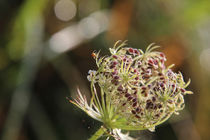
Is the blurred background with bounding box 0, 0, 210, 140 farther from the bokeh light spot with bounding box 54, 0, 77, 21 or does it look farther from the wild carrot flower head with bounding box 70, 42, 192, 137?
the wild carrot flower head with bounding box 70, 42, 192, 137

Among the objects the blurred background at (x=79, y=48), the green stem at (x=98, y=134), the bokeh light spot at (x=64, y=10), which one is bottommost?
the green stem at (x=98, y=134)

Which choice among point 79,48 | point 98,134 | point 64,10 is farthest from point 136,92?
point 64,10

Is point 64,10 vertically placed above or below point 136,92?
above

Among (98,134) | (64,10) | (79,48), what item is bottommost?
(98,134)

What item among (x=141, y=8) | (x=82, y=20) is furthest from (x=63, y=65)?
(x=141, y=8)

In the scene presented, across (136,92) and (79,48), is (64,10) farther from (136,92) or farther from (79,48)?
(136,92)

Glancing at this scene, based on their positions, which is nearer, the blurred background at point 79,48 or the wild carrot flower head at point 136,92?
the wild carrot flower head at point 136,92

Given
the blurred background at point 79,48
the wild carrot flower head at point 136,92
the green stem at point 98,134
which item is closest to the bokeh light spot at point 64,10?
the blurred background at point 79,48

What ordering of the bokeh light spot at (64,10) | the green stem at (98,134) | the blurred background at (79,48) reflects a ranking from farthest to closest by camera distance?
the bokeh light spot at (64,10), the blurred background at (79,48), the green stem at (98,134)

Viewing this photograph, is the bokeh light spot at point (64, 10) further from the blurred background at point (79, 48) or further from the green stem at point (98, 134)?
the green stem at point (98, 134)
